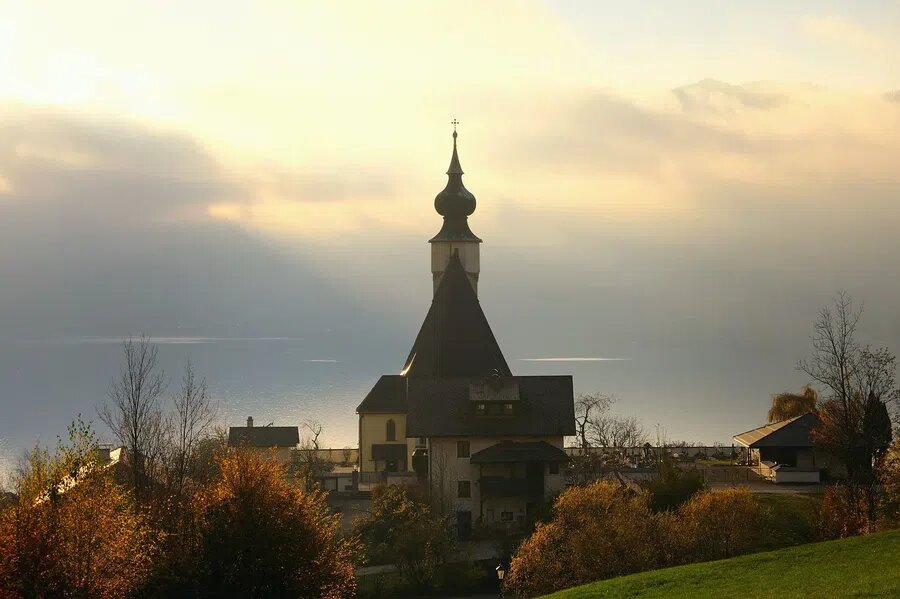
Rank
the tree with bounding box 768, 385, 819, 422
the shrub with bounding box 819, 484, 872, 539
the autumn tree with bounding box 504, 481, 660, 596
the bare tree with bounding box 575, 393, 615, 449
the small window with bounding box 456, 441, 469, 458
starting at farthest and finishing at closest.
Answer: the tree with bounding box 768, 385, 819, 422, the bare tree with bounding box 575, 393, 615, 449, the small window with bounding box 456, 441, 469, 458, the shrub with bounding box 819, 484, 872, 539, the autumn tree with bounding box 504, 481, 660, 596

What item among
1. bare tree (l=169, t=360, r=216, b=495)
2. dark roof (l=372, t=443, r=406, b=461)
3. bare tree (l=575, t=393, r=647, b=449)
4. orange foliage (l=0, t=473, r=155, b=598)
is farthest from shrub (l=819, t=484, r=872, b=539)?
dark roof (l=372, t=443, r=406, b=461)

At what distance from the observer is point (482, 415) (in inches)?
2100

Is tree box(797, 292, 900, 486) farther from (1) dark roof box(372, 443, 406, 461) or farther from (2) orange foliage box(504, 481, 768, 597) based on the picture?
(1) dark roof box(372, 443, 406, 461)

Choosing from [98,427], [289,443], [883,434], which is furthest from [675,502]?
[98,427]

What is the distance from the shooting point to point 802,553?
2814 cm

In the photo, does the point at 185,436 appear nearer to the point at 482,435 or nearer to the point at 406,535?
the point at 406,535

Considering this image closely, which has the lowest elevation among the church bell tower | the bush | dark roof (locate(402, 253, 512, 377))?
the bush

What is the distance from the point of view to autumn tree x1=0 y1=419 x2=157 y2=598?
22234 mm

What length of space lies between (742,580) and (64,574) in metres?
14.7

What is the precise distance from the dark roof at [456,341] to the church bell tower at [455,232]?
217 inches

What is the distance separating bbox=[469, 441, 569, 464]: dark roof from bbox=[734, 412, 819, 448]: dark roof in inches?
392

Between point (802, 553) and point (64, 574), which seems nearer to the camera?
point (64, 574)

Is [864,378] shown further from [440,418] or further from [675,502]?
[440,418]

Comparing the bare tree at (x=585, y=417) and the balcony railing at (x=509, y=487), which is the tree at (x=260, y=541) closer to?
the balcony railing at (x=509, y=487)
